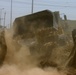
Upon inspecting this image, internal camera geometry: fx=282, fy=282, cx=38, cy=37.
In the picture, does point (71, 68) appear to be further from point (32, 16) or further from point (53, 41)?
point (32, 16)

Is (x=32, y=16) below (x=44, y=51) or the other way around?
the other way around

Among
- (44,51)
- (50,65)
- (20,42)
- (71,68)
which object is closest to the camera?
(71,68)

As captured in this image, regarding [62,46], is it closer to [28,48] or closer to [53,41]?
[53,41]

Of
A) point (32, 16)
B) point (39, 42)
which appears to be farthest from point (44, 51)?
point (32, 16)

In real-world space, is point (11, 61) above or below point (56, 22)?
below

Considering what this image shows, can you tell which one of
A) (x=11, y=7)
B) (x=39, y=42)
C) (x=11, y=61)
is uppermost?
(x=39, y=42)

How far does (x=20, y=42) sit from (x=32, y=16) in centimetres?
129

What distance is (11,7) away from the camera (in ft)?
116

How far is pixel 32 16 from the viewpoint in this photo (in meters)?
11.4

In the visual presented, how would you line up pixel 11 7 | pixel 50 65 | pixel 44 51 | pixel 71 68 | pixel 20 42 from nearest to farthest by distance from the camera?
pixel 71 68 < pixel 50 65 < pixel 44 51 < pixel 20 42 < pixel 11 7

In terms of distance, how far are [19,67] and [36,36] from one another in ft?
5.27

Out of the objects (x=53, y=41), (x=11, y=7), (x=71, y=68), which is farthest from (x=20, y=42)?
(x=11, y=7)

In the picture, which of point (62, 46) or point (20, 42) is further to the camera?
point (20, 42)

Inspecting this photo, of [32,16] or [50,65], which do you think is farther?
[32,16]
